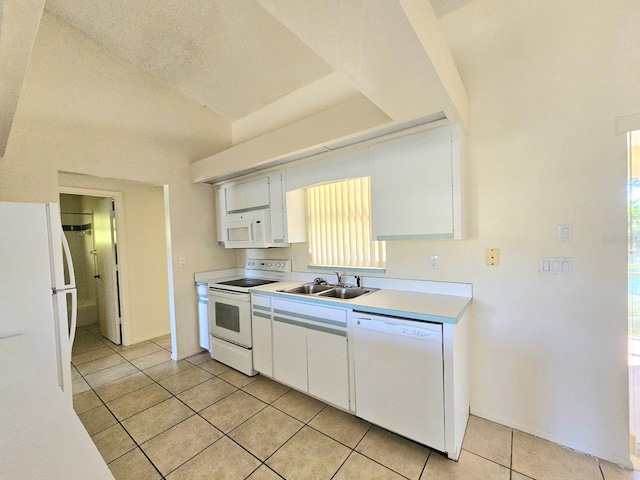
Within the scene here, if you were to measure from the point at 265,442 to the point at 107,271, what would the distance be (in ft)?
11.8

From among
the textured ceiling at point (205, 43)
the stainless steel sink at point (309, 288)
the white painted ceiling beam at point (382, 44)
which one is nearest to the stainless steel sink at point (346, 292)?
the stainless steel sink at point (309, 288)

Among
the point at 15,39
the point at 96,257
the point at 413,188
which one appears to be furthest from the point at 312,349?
the point at 96,257

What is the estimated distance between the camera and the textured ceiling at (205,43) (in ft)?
7.80

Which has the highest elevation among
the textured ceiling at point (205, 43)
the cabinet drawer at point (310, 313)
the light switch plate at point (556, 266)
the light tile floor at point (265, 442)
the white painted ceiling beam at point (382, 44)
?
the textured ceiling at point (205, 43)

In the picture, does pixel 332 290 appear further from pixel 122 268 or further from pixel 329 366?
pixel 122 268

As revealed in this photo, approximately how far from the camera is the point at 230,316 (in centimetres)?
304

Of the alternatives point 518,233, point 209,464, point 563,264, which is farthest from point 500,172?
point 209,464

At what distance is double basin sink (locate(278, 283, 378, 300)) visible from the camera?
8.53 feet

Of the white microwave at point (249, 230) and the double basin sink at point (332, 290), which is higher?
the white microwave at point (249, 230)

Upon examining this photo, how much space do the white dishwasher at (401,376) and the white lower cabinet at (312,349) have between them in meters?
0.14

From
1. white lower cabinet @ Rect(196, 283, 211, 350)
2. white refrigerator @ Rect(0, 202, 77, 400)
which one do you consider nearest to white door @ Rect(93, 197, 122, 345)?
white lower cabinet @ Rect(196, 283, 211, 350)

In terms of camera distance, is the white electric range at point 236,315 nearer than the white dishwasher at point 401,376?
No

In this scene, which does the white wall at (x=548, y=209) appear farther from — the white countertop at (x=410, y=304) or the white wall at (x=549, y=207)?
the white countertop at (x=410, y=304)

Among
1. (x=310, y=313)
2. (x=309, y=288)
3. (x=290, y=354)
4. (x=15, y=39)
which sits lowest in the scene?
(x=290, y=354)
